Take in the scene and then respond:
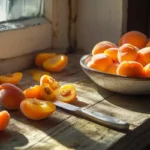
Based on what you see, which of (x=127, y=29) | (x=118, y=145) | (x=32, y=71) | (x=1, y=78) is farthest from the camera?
(x=127, y=29)

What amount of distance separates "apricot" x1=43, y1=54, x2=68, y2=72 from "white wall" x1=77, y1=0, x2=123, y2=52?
16 cm

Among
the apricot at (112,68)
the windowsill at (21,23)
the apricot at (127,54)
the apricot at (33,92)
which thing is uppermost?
the windowsill at (21,23)

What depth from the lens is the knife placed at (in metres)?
0.65

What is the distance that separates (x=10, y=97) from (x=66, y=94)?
0.37ft

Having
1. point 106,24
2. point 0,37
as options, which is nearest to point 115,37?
point 106,24

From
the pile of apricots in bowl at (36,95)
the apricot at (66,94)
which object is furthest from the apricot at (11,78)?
the apricot at (66,94)

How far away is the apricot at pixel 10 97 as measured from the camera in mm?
714

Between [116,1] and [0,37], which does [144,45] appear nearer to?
[116,1]

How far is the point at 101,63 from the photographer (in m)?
0.80

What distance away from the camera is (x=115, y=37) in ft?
3.43

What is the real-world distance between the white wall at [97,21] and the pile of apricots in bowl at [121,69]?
7.5 inches

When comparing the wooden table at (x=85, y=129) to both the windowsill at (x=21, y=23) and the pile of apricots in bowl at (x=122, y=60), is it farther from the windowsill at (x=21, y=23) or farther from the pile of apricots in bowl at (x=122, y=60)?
the windowsill at (x=21, y=23)

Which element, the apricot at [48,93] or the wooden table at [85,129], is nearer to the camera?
the wooden table at [85,129]

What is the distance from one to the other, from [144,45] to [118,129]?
0.96 ft
